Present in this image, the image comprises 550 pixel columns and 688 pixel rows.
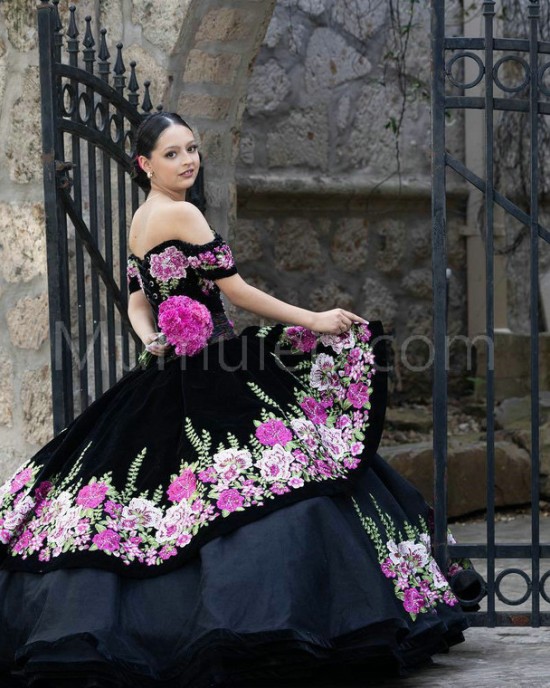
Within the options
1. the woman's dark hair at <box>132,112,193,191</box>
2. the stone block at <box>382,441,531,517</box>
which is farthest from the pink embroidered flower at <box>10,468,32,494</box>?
the stone block at <box>382,441,531,517</box>

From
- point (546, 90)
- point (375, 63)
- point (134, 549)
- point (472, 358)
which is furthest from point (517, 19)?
point (134, 549)

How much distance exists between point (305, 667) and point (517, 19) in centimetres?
441

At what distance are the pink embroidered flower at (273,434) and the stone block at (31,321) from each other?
4.68 feet

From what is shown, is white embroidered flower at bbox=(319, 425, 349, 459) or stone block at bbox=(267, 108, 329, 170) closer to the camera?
white embroidered flower at bbox=(319, 425, 349, 459)

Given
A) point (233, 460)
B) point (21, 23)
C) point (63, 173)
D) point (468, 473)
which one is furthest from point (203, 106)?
point (468, 473)

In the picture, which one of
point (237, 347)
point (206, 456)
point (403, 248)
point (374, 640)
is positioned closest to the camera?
point (374, 640)

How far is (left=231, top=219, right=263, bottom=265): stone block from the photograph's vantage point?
6336 millimetres

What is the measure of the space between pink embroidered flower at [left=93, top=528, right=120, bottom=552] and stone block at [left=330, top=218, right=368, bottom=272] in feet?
12.9

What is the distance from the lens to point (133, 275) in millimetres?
3311

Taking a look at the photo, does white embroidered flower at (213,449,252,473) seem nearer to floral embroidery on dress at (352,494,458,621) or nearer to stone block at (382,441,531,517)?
floral embroidery on dress at (352,494,458,621)

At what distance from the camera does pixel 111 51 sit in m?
4.21

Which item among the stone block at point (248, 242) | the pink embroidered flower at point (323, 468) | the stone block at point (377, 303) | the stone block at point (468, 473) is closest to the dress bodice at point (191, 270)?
the pink embroidered flower at point (323, 468)

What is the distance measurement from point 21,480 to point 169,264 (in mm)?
671

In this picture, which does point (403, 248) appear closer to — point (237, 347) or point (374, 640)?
point (237, 347)
